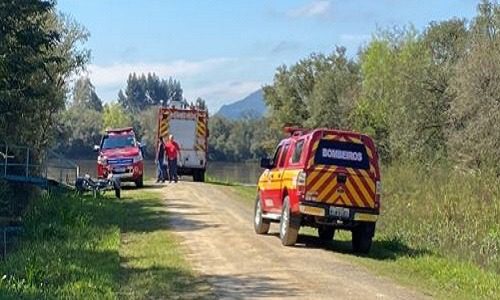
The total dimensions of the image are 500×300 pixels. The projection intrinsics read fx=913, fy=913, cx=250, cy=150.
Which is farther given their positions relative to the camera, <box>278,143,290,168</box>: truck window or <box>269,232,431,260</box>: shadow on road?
<box>278,143,290,168</box>: truck window

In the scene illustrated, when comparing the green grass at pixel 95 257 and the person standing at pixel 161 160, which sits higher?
the person standing at pixel 161 160

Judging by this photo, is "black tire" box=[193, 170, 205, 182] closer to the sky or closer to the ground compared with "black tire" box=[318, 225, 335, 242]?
closer to the sky

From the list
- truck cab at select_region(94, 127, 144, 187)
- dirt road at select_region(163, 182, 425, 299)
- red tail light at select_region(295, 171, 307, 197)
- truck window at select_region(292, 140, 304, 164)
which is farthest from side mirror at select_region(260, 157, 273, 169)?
truck cab at select_region(94, 127, 144, 187)

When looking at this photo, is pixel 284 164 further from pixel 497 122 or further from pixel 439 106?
pixel 439 106

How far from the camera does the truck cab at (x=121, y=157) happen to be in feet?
118

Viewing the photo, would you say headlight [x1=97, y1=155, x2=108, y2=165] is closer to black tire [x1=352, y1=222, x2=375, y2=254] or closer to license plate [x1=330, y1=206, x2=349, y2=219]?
black tire [x1=352, y1=222, x2=375, y2=254]

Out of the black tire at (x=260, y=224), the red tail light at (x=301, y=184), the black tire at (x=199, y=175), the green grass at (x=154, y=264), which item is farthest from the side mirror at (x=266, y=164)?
the black tire at (x=199, y=175)

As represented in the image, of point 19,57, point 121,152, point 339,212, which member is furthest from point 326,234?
point 121,152

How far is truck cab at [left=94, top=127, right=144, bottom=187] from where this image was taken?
35.9m

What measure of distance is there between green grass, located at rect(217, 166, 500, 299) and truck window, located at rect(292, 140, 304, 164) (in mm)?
1879

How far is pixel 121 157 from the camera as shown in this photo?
36312mm

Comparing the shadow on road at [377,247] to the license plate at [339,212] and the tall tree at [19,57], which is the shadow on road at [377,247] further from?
the tall tree at [19,57]

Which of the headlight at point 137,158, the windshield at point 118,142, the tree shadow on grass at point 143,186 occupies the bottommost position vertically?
the tree shadow on grass at point 143,186

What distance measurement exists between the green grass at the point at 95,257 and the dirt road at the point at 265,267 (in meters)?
0.41
